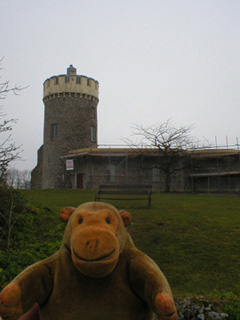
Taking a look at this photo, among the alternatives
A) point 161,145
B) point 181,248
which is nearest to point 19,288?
point 181,248

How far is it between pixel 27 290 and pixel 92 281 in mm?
427

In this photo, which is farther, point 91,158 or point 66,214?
point 91,158

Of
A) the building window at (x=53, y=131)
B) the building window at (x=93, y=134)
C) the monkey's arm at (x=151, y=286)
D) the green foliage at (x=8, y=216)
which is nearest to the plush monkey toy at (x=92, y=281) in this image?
the monkey's arm at (x=151, y=286)

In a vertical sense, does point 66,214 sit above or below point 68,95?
below

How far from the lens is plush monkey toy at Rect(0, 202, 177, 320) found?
71.6 inches

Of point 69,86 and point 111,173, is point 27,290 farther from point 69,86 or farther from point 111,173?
point 69,86

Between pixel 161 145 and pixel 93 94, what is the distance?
10843 millimetres

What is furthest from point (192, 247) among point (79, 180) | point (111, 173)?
point (79, 180)

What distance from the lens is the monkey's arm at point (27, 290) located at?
1833 millimetres

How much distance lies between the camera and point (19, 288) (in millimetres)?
1931

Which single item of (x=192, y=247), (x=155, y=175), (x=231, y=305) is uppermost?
(x=155, y=175)

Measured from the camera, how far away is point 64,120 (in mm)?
31062

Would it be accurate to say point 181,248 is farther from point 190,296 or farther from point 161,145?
point 161,145

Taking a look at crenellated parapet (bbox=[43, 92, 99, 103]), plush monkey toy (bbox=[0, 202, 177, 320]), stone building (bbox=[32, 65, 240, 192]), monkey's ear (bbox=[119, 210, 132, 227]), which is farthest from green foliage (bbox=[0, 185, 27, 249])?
crenellated parapet (bbox=[43, 92, 99, 103])
